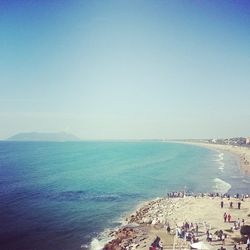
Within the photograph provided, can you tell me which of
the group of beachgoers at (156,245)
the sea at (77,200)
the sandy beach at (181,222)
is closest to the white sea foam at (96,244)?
the sea at (77,200)

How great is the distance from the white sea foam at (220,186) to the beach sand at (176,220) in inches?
515

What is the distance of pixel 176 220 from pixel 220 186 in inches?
1331

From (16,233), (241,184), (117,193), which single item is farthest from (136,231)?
(241,184)

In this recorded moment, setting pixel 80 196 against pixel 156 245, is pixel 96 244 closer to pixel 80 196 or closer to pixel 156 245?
pixel 156 245

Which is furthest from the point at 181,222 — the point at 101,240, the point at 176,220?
the point at 101,240

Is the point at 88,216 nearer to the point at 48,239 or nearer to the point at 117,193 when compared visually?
the point at 48,239

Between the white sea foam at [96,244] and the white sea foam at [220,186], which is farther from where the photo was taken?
the white sea foam at [220,186]

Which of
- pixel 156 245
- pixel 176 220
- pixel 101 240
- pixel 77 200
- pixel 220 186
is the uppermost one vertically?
pixel 220 186

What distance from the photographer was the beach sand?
36.5m

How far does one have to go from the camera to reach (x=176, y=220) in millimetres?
45156

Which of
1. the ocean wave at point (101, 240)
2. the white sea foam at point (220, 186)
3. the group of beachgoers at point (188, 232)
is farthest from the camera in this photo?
the white sea foam at point (220, 186)

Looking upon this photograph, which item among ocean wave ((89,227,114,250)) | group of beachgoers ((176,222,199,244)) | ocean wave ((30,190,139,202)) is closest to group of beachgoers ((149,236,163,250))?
group of beachgoers ((176,222,199,244))

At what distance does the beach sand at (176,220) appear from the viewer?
3655 cm

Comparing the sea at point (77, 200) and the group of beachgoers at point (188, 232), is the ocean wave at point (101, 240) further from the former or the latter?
the group of beachgoers at point (188, 232)
